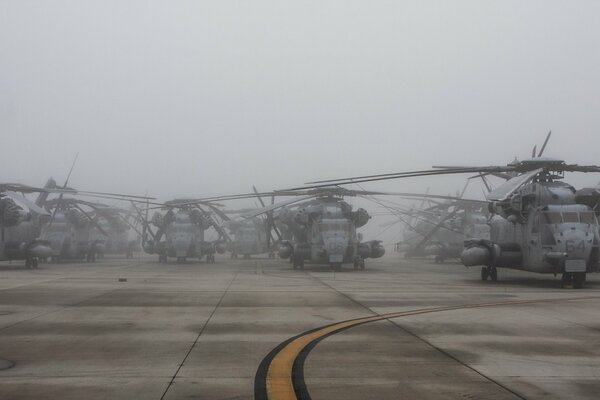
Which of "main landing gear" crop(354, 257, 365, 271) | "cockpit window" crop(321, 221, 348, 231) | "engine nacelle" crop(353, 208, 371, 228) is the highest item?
"engine nacelle" crop(353, 208, 371, 228)

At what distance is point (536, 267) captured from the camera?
872 inches

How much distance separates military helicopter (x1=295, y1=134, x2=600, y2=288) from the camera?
21.0m

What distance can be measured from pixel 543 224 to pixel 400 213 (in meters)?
14.6

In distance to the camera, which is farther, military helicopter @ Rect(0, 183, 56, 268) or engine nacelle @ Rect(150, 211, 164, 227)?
engine nacelle @ Rect(150, 211, 164, 227)

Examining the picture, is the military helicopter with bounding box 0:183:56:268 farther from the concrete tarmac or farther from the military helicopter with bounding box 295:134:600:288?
the military helicopter with bounding box 295:134:600:288

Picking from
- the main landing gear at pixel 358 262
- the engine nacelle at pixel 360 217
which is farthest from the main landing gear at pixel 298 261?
the engine nacelle at pixel 360 217

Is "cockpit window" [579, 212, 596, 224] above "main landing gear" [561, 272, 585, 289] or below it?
above

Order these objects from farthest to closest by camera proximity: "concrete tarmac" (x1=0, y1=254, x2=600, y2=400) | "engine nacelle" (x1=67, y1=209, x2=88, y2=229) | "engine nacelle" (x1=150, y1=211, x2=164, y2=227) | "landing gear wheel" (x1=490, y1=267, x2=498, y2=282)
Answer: "engine nacelle" (x1=150, y1=211, x2=164, y2=227), "engine nacelle" (x1=67, y1=209, x2=88, y2=229), "landing gear wheel" (x1=490, y1=267, x2=498, y2=282), "concrete tarmac" (x1=0, y1=254, x2=600, y2=400)

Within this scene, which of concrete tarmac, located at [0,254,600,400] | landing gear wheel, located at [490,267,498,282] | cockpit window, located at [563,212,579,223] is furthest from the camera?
landing gear wheel, located at [490,267,498,282]

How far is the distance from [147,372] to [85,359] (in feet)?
4.21

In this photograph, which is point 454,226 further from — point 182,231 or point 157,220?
point 157,220

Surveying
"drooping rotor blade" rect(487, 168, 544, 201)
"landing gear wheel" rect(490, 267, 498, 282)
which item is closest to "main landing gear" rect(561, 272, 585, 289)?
"landing gear wheel" rect(490, 267, 498, 282)

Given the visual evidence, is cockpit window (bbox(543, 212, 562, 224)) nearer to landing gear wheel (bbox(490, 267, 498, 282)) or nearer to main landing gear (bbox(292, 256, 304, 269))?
landing gear wheel (bbox(490, 267, 498, 282))

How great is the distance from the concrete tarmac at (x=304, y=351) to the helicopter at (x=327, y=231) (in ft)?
47.0
